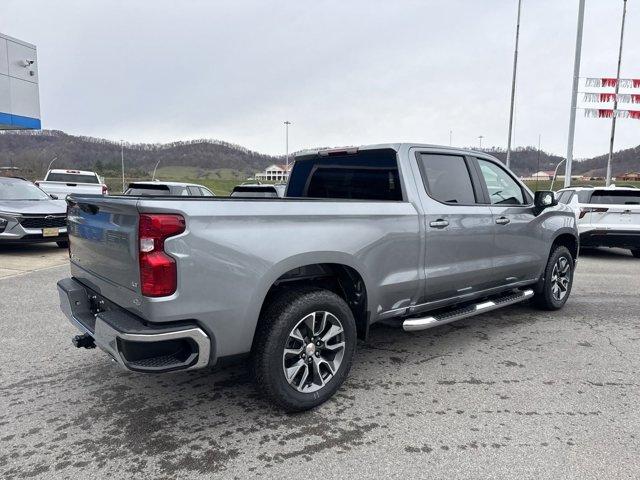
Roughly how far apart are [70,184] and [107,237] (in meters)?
14.1

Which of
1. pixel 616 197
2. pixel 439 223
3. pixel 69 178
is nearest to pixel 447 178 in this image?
pixel 439 223

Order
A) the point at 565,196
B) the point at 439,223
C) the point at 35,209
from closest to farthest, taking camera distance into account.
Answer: the point at 439,223 < the point at 35,209 < the point at 565,196

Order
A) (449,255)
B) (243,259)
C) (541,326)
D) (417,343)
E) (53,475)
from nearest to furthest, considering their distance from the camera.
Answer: (53,475) < (243,259) < (449,255) < (417,343) < (541,326)

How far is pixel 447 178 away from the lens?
14.3 feet

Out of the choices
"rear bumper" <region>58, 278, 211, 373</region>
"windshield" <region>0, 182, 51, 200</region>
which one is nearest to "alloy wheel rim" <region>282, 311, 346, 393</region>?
"rear bumper" <region>58, 278, 211, 373</region>

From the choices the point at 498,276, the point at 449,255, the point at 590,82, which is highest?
the point at 590,82

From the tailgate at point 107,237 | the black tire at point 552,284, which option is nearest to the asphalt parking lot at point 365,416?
the black tire at point 552,284

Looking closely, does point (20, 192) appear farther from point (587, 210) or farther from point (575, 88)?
point (575, 88)

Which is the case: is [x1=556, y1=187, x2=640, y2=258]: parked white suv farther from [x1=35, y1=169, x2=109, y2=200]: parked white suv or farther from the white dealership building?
the white dealership building

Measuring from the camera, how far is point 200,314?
2.67 metres

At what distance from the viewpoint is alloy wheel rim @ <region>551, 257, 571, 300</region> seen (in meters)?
5.80

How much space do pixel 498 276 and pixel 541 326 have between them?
3.28 feet

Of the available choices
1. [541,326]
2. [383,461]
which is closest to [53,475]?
[383,461]

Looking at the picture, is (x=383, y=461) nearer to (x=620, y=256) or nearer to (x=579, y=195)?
(x=579, y=195)
